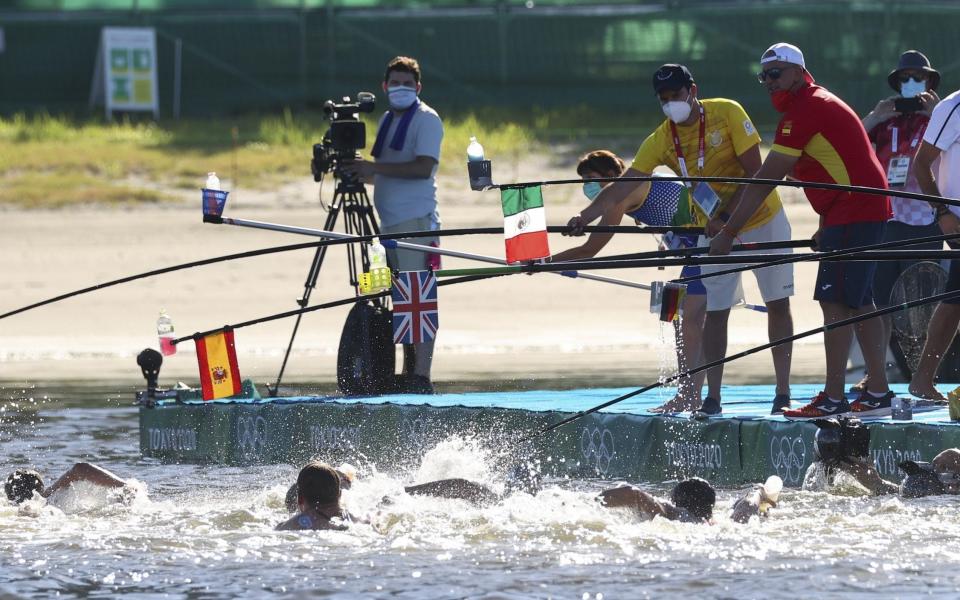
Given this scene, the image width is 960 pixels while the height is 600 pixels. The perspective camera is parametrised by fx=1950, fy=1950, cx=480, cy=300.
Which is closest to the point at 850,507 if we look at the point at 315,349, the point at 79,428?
the point at 79,428

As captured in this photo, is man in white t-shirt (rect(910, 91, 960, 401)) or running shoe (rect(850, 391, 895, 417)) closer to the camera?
running shoe (rect(850, 391, 895, 417))

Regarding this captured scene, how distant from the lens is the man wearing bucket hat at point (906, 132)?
29.9 ft

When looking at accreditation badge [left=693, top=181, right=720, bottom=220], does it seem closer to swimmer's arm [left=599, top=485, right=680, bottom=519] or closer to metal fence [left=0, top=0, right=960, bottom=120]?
swimmer's arm [left=599, top=485, right=680, bottom=519]

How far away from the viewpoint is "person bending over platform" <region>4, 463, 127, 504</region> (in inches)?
307

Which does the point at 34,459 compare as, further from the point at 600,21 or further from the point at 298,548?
the point at 600,21

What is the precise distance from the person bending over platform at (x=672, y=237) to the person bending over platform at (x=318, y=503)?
1.91 metres

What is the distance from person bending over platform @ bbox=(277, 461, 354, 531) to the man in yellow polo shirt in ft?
6.22

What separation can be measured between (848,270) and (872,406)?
1.97 ft

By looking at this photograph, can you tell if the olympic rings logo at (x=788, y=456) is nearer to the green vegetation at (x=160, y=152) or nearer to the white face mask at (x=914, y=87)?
the white face mask at (x=914, y=87)

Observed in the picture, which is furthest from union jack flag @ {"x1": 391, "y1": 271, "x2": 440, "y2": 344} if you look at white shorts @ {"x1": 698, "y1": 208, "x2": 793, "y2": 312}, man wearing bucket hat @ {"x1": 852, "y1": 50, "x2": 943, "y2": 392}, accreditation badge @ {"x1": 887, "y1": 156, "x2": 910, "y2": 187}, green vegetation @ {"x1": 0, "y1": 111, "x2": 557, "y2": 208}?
green vegetation @ {"x1": 0, "y1": 111, "x2": 557, "y2": 208}

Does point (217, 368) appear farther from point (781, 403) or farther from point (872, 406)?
point (872, 406)

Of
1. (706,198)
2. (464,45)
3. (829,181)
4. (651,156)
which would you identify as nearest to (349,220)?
(651,156)

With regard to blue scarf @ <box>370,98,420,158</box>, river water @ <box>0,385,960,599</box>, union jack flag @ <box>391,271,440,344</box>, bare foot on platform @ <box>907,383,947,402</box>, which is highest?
blue scarf @ <box>370,98,420,158</box>

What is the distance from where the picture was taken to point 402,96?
988 centimetres
